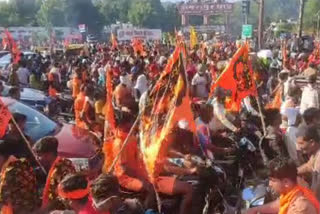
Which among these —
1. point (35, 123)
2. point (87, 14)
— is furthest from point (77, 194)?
point (87, 14)

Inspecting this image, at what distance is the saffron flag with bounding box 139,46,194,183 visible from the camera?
6.54 meters

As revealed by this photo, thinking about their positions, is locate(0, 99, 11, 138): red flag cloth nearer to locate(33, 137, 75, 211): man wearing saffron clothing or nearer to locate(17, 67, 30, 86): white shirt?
locate(33, 137, 75, 211): man wearing saffron clothing

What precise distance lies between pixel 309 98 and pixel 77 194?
22.5ft

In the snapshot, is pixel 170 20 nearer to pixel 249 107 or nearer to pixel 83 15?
pixel 83 15

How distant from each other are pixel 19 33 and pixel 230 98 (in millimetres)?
63790

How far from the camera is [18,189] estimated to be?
511cm

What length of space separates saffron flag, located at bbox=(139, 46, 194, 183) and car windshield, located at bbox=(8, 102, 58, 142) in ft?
7.28

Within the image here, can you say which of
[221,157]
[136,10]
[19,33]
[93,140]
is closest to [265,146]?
[221,157]

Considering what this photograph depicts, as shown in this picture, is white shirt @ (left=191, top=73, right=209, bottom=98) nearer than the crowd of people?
No

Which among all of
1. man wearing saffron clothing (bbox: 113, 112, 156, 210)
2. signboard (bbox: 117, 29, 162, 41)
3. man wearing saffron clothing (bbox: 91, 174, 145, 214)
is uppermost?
man wearing saffron clothing (bbox: 91, 174, 145, 214)

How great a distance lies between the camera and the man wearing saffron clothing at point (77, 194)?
4.54 m

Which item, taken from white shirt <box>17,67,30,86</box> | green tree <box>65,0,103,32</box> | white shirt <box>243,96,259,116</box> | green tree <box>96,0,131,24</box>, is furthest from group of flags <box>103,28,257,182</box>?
green tree <box>96,0,131,24</box>

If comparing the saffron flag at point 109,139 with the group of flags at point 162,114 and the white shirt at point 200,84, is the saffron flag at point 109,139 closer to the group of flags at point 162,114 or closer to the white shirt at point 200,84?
the group of flags at point 162,114

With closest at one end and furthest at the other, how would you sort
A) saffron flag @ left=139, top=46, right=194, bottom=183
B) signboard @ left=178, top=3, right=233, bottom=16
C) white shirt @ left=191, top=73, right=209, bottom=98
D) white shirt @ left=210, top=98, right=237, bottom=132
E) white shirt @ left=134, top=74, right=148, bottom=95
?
saffron flag @ left=139, top=46, right=194, bottom=183
white shirt @ left=210, top=98, right=237, bottom=132
white shirt @ left=191, top=73, right=209, bottom=98
white shirt @ left=134, top=74, right=148, bottom=95
signboard @ left=178, top=3, right=233, bottom=16
